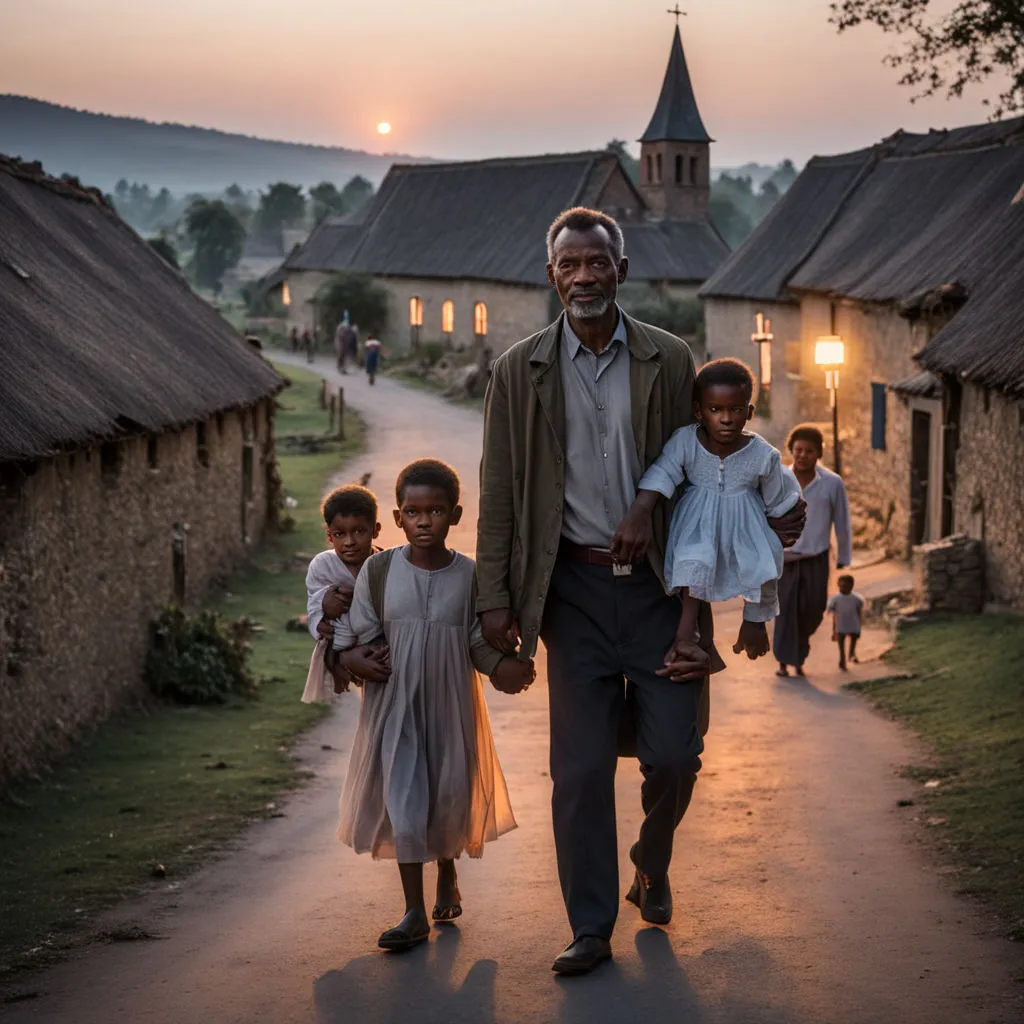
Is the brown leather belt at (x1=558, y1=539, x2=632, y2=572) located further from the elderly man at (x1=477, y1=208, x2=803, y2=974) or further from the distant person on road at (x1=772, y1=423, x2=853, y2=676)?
the distant person on road at (x1=772, y1=423, x2=853, y2=676)

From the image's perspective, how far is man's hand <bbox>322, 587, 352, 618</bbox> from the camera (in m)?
6.20

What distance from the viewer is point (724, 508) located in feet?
19.1

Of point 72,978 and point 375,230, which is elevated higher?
point 375,230

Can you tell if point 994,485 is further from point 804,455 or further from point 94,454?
point 94,454

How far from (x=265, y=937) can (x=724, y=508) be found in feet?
8.33

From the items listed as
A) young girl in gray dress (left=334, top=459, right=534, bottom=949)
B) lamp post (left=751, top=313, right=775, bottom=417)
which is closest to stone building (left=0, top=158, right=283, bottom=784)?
young girl in gray dress (left=334, top=459, right=534, bottom=949)

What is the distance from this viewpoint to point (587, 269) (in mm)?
5762

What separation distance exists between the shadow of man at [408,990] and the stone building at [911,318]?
9750 millimetres

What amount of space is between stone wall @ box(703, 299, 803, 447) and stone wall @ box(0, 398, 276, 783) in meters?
14.4

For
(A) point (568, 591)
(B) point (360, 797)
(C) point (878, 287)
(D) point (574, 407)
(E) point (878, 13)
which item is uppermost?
(E) point (878, 13)

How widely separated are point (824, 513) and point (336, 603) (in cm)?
503

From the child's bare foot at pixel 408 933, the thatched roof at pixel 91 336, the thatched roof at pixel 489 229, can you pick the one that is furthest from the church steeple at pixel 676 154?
the child's bare foot at pixel 408 933

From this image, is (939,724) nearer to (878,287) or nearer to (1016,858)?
(1016,858)

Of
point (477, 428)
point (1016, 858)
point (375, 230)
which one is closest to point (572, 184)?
point (375, 230)
